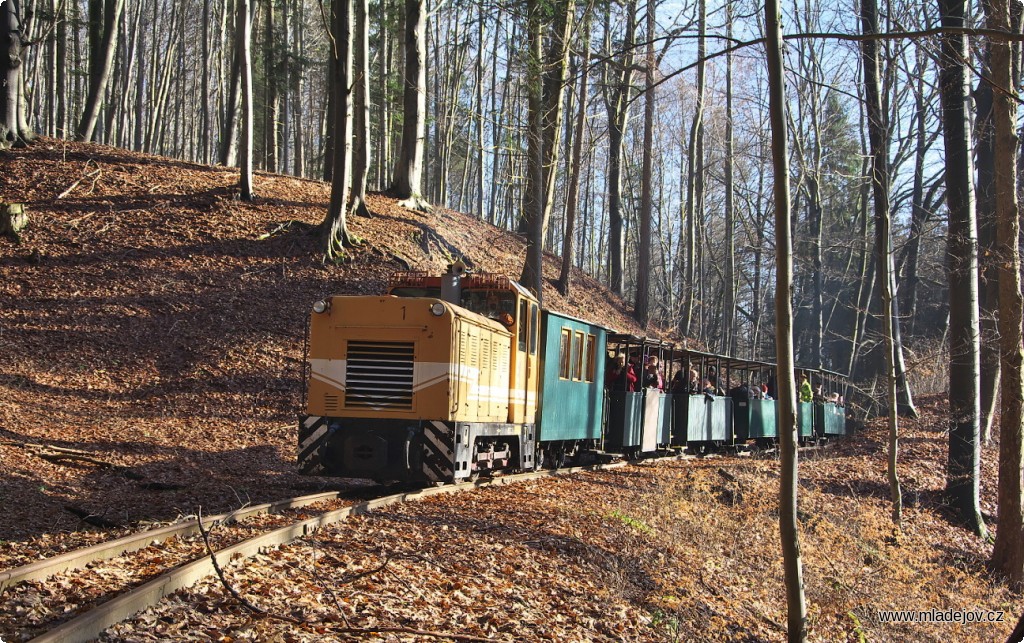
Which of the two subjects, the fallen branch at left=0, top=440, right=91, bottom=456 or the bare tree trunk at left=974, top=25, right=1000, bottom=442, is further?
the bare tree trunk at left=974, top=25, right=1000, bottom=442

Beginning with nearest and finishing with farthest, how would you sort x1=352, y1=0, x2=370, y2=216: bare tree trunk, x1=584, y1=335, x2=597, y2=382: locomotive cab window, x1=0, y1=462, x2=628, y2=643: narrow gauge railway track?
x1=0, y1=462, x2=628, y2=643: narrow gauge railway track < x1=584, y1=335, x2=597, y2=382: locomotive cab window < x1=352, y1=0, x2=370, y2=216: bare tree trunk

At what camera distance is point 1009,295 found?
14.0 m

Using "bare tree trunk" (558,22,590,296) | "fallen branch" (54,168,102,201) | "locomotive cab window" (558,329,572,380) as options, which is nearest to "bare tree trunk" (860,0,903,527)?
"locomotive cab window" (558,329,572,380)

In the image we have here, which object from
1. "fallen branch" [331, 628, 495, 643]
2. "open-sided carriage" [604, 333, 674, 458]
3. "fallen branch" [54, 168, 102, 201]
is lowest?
"fallen branch" [331, 628, 495, 643]

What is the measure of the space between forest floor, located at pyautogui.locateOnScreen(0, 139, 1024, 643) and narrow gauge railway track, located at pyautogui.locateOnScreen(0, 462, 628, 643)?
16cm

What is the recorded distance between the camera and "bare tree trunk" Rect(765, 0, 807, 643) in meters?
8.12

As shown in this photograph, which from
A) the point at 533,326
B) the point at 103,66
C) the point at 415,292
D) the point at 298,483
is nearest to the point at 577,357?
the point at 533,326

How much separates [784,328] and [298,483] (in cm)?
783

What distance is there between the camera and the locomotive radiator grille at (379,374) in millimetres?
12070

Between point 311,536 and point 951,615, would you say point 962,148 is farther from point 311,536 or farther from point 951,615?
point 311,536

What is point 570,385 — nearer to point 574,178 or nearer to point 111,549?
point 111,549

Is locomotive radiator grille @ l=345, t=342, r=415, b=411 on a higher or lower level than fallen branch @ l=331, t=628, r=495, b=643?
higher

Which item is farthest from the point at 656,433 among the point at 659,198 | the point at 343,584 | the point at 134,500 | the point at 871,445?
the point at 659,198

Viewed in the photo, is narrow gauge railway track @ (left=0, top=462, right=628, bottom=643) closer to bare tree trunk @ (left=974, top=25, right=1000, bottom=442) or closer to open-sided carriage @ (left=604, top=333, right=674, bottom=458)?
open-sided carriage @ (left=604, top=333, right=674, bottom=458)
